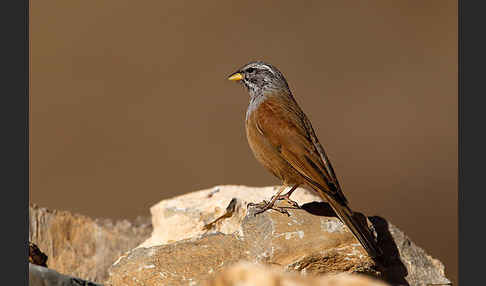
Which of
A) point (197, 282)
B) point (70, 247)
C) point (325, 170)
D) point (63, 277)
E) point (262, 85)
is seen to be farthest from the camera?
point (70, 247)

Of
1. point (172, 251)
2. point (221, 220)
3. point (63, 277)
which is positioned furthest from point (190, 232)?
point (63, 277)

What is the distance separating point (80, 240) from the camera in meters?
5.36

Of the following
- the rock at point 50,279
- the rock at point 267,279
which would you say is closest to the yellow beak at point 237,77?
the rock at point 50,279

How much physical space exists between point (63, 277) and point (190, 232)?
1.50 meters

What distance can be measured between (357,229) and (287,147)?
2.63 feet

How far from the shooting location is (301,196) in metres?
5.29

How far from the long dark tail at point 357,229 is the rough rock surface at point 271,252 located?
0.07 metres

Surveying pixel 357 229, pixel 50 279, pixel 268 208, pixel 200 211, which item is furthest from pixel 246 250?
pixel 50 279

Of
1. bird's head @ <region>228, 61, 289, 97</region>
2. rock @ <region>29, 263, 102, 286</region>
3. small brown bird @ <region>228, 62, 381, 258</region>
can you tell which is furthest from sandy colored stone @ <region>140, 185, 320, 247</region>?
rock @ <region>29, 263, 102, 286</region>

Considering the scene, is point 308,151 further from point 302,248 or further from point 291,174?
point 302,248

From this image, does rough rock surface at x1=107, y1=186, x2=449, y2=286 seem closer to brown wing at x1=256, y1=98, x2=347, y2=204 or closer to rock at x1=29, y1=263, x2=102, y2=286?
brown wing at x1=256, y1=98, x2=347, y2=204

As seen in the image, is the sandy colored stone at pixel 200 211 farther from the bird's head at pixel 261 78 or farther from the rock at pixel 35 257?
the bird's head at pixel 261 78

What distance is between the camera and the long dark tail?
386 cm

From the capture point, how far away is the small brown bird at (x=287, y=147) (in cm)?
403
